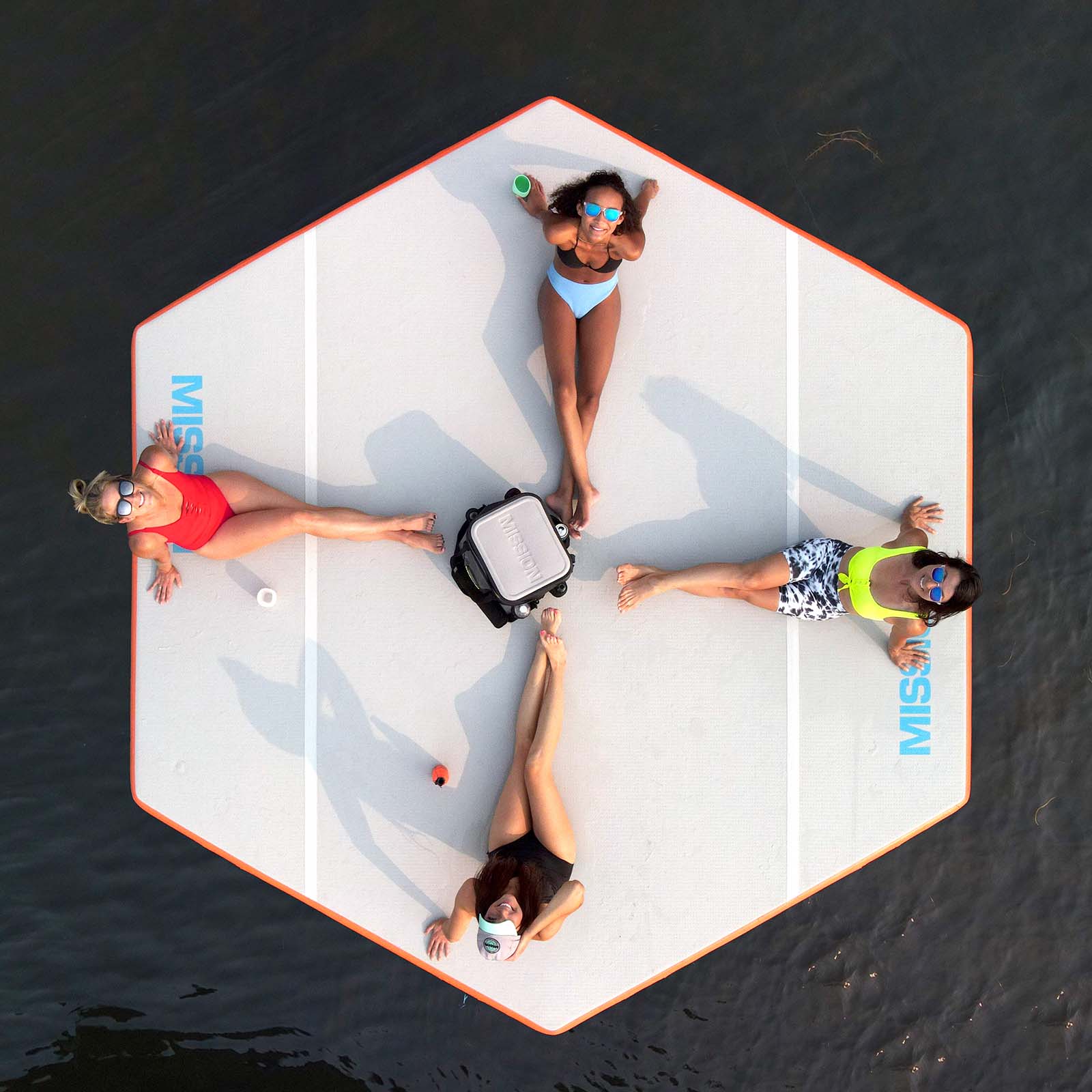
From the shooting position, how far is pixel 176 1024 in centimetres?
365

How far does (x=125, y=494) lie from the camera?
2.92m

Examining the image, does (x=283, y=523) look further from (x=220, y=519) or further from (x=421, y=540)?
(x=421, y=540)

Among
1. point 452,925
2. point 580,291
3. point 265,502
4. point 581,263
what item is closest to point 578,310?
point 580,291

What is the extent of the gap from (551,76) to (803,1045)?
186 inches

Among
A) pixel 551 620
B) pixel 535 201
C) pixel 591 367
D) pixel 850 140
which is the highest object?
pixel 850 140

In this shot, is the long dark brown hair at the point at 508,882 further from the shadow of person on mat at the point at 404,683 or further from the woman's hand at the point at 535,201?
the woman's hand at the point at 535,201

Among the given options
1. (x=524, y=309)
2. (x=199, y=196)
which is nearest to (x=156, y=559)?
(x=199, y=196)

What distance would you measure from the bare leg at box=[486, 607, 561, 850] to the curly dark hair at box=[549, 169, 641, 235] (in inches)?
65.3

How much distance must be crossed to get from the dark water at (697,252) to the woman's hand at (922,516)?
206mm

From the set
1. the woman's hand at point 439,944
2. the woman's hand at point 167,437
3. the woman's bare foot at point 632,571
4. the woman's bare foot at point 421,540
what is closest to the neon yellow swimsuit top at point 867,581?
the woman's bare foot at point 632,571

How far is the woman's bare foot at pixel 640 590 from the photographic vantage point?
11.1 ft

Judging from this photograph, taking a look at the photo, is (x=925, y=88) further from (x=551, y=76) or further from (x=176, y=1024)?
(x=176, y=1024)

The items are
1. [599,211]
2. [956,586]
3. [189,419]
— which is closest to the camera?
[956,586]

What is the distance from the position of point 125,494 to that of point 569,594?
→ 187cm
